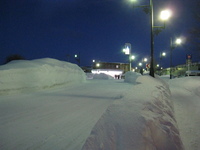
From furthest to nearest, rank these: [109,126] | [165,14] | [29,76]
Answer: [165,14] < [29,76] < [109,126]

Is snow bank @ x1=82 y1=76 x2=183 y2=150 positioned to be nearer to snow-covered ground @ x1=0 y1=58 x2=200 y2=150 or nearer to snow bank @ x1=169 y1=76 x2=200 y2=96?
snow-covered ground @ x1=0 y1=58 x2=200 y2=150

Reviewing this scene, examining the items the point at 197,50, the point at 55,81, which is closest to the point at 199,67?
the point at 197,50

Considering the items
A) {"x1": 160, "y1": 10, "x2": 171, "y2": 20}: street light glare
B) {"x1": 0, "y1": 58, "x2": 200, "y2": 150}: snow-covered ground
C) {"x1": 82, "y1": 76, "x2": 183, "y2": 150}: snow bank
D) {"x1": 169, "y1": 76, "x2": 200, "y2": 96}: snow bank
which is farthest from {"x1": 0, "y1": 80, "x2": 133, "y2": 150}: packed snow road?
{"x1": 160, "y1": 10, "x2": 171, "y2": 20}: street light glare

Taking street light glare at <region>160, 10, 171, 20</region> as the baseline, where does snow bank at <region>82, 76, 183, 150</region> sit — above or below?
below

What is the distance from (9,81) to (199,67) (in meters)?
46.9

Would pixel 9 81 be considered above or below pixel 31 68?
below

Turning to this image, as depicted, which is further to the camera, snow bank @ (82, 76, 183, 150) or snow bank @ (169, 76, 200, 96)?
snow bank @ (169, 76, 200, 96)

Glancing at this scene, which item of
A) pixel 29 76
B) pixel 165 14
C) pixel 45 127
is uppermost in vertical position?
pixel 165 14

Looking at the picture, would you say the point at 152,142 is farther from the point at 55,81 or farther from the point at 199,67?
the point at 199,67

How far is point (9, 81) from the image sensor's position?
8.91m

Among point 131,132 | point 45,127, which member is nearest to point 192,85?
point 45,127

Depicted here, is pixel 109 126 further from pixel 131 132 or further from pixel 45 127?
pixel 45 127

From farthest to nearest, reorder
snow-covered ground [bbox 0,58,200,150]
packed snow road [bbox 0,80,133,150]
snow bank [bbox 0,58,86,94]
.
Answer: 1. snow bank [bbox 0,58,86,94]
2. packed snow road [bbox 0,80,133,150]
3. snow-covered ground [bbox 0,58,200,150]

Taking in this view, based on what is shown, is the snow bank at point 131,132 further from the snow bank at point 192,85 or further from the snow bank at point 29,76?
the snow bank at point 192,85
